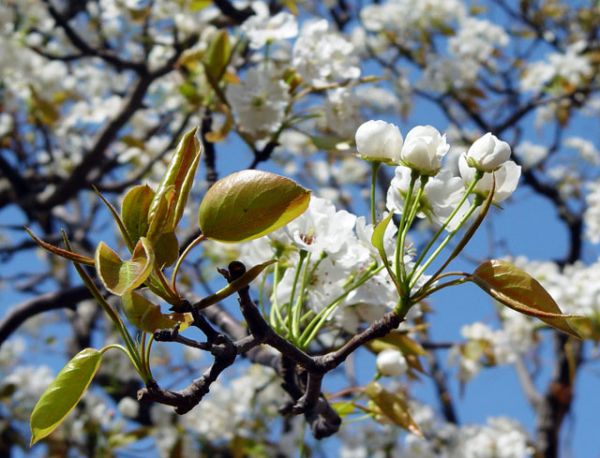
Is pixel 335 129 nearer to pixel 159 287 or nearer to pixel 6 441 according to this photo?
pixel 159 287

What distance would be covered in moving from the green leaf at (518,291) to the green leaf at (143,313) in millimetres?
343

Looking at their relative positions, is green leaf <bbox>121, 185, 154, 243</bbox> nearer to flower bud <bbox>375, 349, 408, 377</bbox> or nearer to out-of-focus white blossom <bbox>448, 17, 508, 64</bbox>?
flower bud <bbox>375, 349, 408, 377</bbox>

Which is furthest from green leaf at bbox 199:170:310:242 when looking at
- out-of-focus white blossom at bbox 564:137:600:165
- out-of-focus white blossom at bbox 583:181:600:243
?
out-of-focus white blossom at bbox 564:137:600:165

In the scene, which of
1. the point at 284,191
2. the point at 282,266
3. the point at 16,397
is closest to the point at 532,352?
the point at 16,397

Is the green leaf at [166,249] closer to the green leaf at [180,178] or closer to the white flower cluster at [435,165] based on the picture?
the green leaf at [180,178]

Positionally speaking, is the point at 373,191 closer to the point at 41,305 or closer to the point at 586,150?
the point at 41,305

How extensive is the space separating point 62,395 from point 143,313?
0.16 m

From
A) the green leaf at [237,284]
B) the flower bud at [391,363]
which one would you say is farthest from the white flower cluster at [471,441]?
the green leaf at [237,284]

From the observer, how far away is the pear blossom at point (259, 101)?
1698 mm

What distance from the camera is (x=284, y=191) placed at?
75 centimetres

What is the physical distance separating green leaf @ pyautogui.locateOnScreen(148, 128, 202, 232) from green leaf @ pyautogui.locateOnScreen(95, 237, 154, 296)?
2.1 inches

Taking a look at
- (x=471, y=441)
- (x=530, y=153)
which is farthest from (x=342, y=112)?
(x=530, y=153)

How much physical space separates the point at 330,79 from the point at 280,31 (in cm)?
24

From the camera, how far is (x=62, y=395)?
792 millimetres
